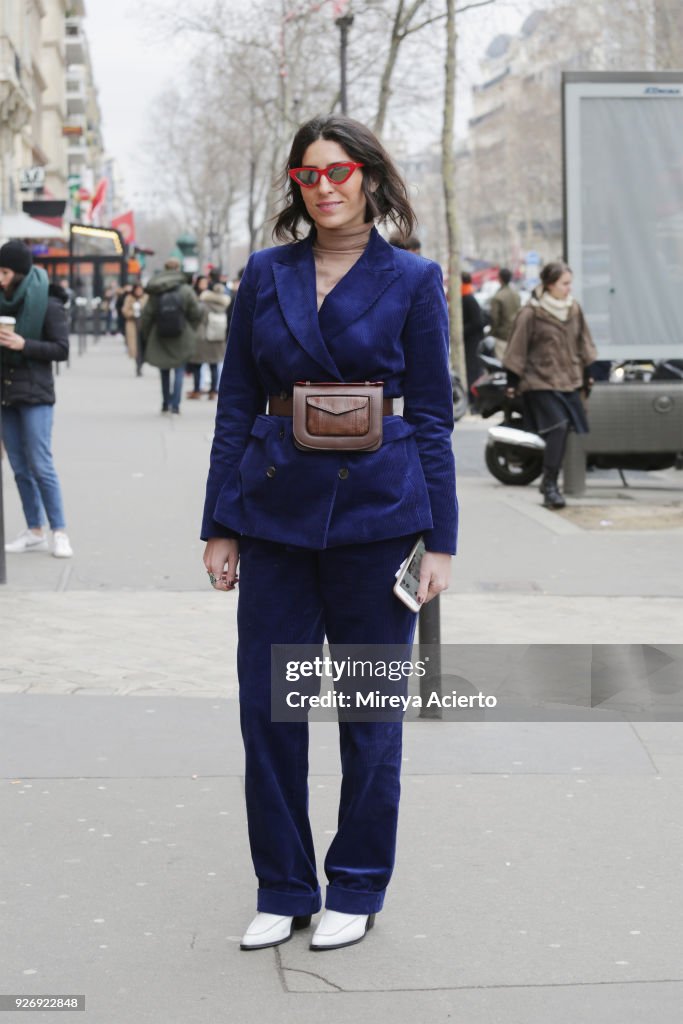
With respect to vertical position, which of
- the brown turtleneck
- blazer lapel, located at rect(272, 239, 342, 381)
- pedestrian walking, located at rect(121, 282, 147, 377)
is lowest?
pedestrian walking, located at rect(121, 282, 147, 377)

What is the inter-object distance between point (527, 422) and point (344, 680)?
36.0 feet

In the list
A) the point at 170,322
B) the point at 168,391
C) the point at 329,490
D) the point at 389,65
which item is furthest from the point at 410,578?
the point at 389,65

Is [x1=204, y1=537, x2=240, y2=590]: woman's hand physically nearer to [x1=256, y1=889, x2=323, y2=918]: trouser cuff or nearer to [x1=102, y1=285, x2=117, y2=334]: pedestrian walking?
[x1=256, y1=889, x2=323, y2=918]: trouser cuff

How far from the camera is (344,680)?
418cm

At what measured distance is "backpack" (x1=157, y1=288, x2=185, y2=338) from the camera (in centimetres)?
2188

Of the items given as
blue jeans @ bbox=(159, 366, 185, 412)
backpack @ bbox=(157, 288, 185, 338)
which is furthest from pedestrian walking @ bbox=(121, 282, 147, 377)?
backpack @ bbox=(157, 288, 185, 338)

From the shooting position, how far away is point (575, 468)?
14242mm

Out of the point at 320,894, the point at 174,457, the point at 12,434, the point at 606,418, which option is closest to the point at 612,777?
the point at 320,894

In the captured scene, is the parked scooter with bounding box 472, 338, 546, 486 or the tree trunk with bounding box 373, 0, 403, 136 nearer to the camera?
the parked scooter with bounding box 472, 338, 546, 486

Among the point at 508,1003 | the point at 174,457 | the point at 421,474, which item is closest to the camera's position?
the point at 508,1003

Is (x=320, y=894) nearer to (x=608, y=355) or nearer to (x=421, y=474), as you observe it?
(x=421, y=474)

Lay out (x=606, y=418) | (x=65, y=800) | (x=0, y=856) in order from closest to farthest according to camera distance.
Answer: (x=0, y=856), (x=65, y=800), (x=606, y=418)

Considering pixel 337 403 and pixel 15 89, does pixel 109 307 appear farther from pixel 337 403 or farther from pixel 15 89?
pixel 337 403

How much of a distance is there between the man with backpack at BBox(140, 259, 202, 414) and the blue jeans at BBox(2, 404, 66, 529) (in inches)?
434
